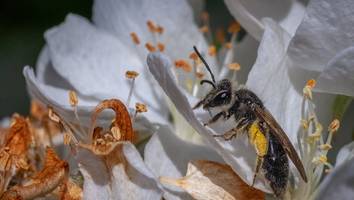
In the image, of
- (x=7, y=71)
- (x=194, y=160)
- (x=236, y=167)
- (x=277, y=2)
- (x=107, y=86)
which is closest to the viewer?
(x=236, y=167)

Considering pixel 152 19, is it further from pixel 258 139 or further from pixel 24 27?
pixel 24 27

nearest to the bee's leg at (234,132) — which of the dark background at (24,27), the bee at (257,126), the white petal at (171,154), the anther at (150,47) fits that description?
A: the bee at (257,126)

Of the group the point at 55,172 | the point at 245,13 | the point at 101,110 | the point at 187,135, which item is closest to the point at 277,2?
the point at 245,13

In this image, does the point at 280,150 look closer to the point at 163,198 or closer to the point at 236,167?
the point at 236,167

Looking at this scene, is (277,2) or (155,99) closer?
(277,2)

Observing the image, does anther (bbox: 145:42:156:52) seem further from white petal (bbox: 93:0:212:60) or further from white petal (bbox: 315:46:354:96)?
white petal (bbox: 315:46:354:96)

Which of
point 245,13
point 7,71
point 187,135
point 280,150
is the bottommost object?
point 7,71

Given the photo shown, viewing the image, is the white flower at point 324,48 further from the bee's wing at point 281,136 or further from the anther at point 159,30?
the anther at point 159,30
